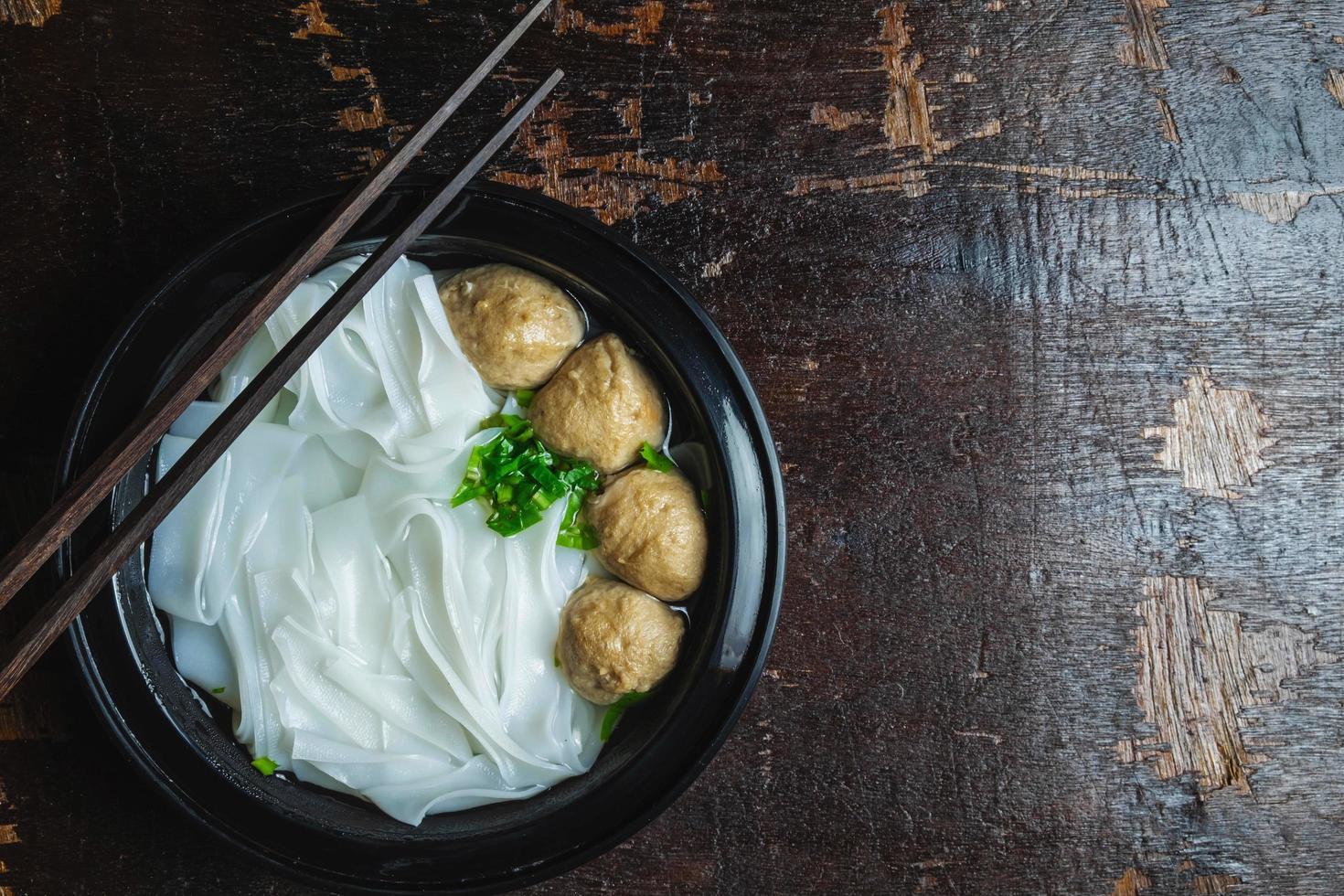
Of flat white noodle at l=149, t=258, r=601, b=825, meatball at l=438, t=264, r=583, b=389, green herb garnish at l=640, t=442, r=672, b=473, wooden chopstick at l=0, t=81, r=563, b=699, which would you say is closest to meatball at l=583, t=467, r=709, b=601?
green herb garnish at l=640, t=442, r=672, b=473

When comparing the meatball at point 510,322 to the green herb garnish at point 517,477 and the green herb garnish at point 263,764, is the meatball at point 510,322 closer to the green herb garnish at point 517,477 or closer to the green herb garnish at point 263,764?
the green herb garnish at point 517,477

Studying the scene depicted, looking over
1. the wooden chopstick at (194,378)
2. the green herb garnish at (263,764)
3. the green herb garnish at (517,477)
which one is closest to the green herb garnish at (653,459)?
the green herb garnish at (517,477)

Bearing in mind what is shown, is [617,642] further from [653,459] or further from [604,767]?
[653,459]

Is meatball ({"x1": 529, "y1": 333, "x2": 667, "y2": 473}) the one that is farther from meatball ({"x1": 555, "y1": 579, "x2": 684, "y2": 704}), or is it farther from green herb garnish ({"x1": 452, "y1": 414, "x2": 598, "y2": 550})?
meatball ({"x1": 555, "y1": 579, "x2": 684, "y2": 704})

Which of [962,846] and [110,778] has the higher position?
[110,778]

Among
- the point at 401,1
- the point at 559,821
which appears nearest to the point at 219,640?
the point at 559,821

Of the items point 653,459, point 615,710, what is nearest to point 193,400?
point 653,459

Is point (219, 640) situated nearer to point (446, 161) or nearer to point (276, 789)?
point (276, 789)
